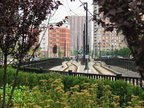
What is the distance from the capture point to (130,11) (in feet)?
6.95

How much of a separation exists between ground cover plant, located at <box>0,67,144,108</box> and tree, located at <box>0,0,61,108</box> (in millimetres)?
1140

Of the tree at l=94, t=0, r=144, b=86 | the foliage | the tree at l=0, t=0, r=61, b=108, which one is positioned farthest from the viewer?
the foliage

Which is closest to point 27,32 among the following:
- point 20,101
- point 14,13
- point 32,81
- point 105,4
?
point 14,13

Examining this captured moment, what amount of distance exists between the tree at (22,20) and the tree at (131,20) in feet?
10.6

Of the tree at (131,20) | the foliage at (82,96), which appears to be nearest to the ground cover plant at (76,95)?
the foliage at (82,96)

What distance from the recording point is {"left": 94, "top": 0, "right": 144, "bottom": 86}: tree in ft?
6.88

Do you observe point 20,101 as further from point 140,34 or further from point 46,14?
point 140,34

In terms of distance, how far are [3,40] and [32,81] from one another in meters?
3.95

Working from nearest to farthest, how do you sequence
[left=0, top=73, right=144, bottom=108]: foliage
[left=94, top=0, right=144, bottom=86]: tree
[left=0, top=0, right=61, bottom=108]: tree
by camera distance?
[left=94, top=0, right=144, bottom=86]: tree
[left=0, top=0, right=61, bottom=108]: tree
[left=0, top=73, right=144, bottom=108]: foliage

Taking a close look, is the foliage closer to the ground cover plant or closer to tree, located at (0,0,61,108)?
the ground cover plant

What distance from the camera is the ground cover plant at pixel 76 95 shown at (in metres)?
5.44

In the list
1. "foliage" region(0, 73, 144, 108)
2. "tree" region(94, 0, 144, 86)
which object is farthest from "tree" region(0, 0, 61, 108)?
"tree" region(94, 0, 144, 86)

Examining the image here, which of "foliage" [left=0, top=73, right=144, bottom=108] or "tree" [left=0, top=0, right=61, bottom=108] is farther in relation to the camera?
"foliage" [left=0, top=73, right=144, bottom=108]

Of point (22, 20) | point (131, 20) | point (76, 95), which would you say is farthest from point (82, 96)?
point (131, 20)
